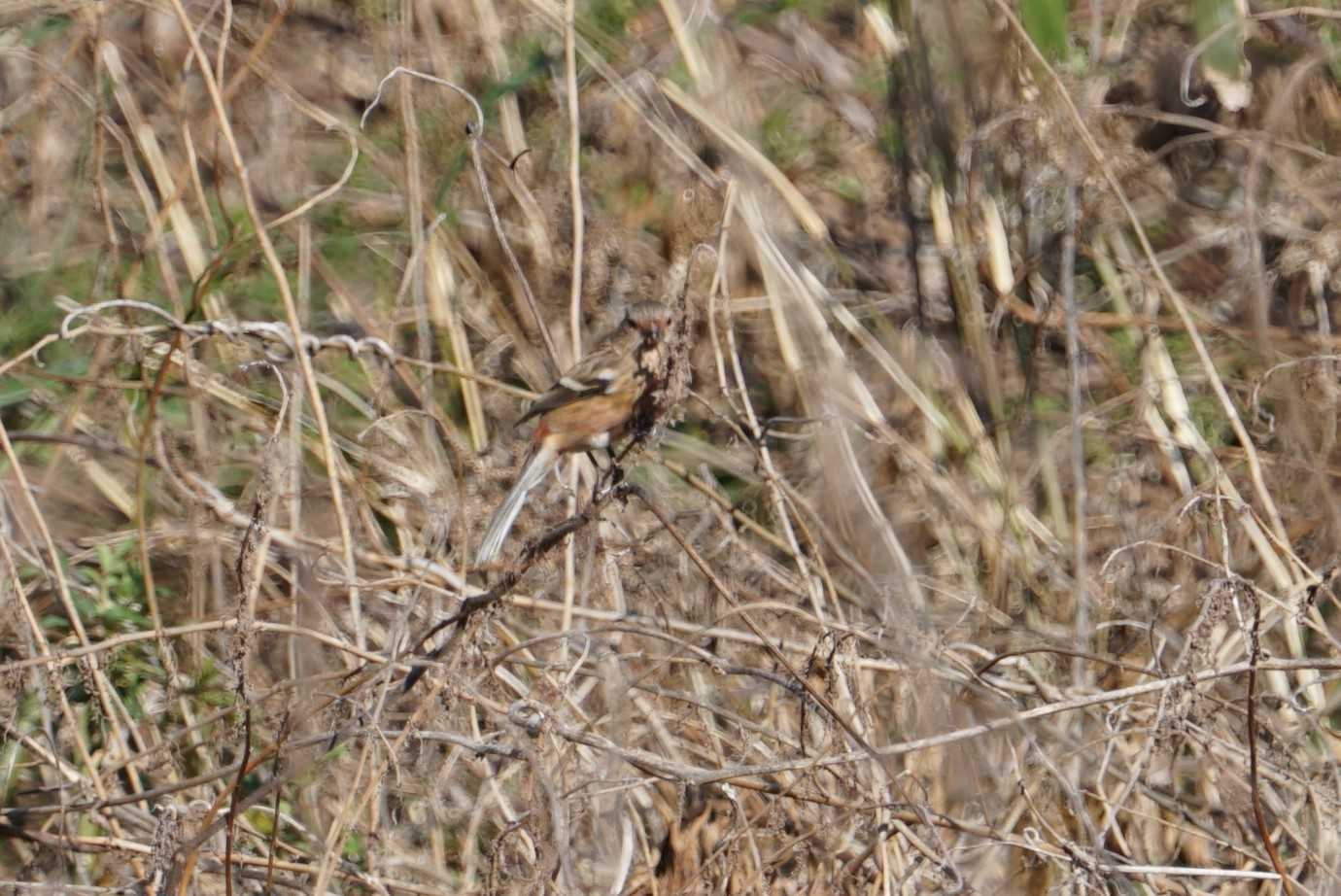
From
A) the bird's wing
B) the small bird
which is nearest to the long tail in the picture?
the small bird

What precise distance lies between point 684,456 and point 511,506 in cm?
81

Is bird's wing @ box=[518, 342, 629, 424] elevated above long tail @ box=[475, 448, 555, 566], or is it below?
above

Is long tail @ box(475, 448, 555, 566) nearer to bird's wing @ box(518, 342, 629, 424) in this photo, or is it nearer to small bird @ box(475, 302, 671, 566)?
small bird @ box(475, 302, 671, 566)

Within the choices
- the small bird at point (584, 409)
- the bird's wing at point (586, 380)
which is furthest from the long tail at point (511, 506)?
the bird's wing at point (586, 380)

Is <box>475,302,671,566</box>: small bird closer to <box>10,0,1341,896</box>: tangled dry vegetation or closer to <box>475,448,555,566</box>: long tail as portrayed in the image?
<box>475,448,555,566</box>: long tail

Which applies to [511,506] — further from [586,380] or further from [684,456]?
[684,456]

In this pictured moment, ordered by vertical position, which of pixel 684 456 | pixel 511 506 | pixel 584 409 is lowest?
pixel 684 456

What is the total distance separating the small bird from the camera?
12.8ft

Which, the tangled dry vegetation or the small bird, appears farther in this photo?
the small bird

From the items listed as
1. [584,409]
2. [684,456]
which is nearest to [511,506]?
[584,409]

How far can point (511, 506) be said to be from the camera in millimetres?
3979

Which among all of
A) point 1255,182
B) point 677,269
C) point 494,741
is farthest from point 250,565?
point 1255,182

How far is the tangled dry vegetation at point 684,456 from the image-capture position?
3217 millimetres

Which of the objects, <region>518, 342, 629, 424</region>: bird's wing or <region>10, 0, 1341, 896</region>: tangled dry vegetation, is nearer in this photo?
<region>10, 0, 1341, 896</region>: tangled dry vegetation
